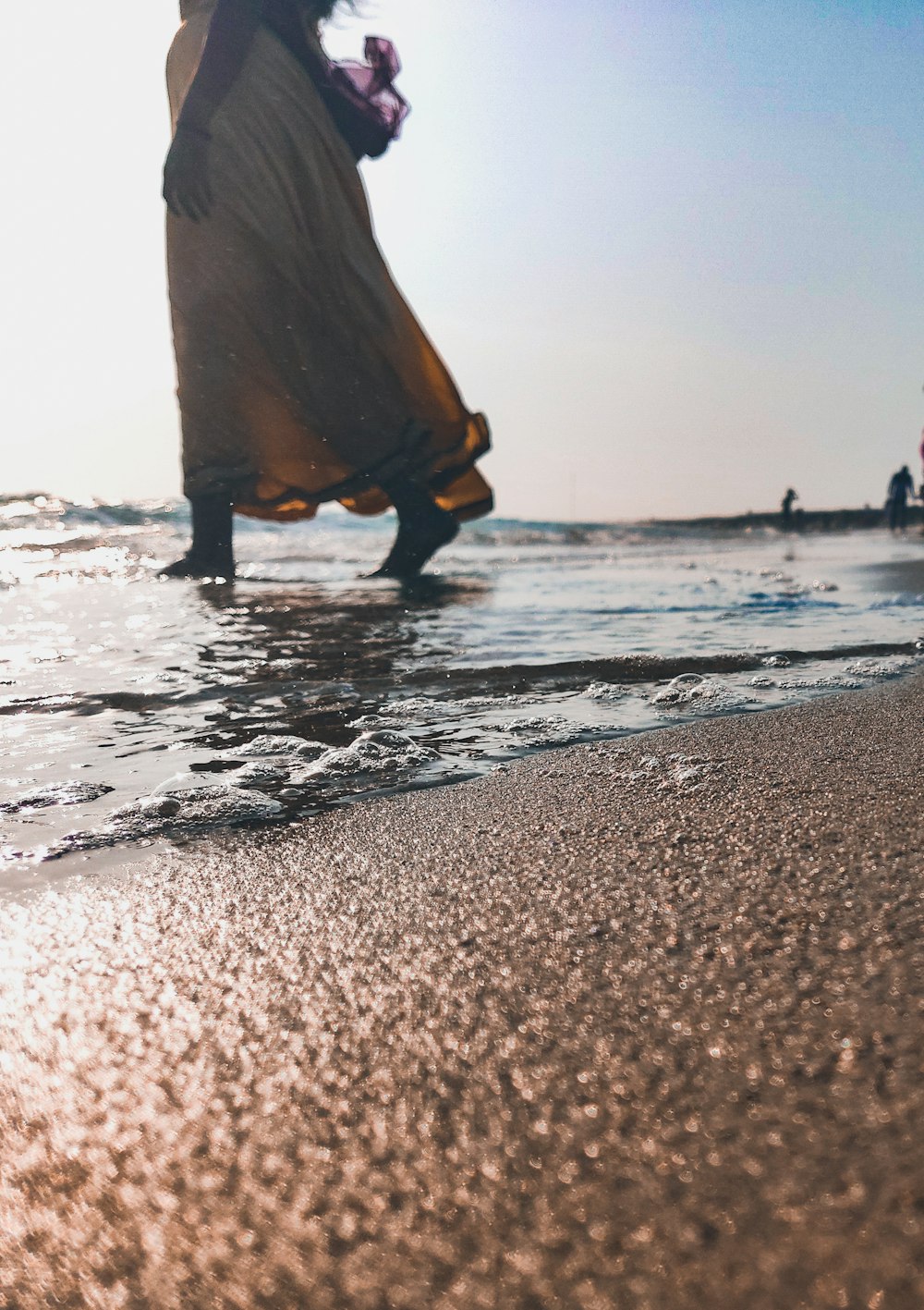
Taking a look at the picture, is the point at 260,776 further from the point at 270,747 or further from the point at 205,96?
the point at 205,96

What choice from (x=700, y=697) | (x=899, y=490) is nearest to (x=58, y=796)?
(x=700, y=697)

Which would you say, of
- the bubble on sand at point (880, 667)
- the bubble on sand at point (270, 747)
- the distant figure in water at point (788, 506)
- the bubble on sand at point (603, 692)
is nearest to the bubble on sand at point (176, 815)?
the bubble on sand at point (270, 747)

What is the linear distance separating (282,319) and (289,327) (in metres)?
0.06

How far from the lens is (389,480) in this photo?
18.4ft

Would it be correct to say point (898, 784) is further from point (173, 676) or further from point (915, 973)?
point (173, 676)

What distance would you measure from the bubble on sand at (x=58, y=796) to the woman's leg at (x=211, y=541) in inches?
169

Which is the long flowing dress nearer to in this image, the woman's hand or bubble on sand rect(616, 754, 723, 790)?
the woman's hand

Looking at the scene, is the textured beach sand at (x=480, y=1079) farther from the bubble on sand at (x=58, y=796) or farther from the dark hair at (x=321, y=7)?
the dark hair at (x=321, y=7)

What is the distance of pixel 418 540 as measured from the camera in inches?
230

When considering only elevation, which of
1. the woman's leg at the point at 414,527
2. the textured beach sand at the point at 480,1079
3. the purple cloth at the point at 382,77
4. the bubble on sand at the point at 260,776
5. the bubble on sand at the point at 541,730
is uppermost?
the purple cloth at the point at 382,77

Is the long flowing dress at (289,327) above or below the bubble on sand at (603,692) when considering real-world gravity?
above

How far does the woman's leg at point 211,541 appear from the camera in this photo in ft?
18.1

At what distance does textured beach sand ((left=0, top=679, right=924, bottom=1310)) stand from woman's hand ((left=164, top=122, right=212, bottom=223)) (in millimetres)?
4798

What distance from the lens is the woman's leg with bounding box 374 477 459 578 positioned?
5.66m
